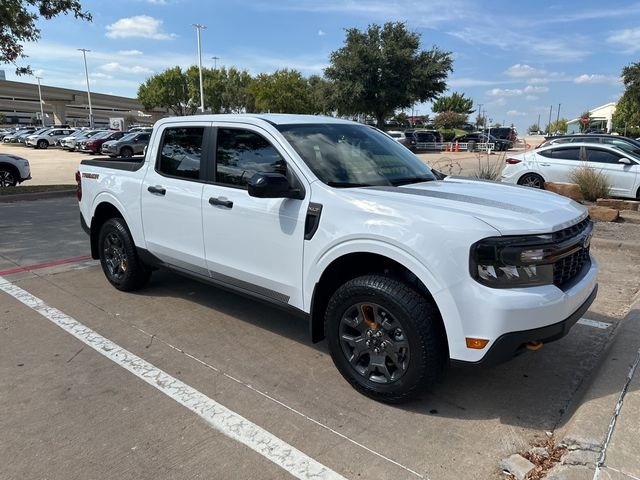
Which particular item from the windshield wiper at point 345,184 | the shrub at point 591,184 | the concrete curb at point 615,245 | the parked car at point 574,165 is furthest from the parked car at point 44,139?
the windshield wiper at point 345,184

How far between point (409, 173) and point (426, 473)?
2330 mm

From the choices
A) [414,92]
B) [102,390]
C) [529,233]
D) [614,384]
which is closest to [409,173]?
[529,233]

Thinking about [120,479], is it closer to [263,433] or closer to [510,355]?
[263,433]

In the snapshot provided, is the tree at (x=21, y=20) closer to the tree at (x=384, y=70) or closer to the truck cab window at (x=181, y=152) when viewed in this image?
the truck cab window at (x=181, y=152)

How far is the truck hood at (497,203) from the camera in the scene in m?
2.89

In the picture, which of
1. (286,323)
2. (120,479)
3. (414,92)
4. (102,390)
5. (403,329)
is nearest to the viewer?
(120,479)

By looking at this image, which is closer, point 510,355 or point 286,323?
point 510,355

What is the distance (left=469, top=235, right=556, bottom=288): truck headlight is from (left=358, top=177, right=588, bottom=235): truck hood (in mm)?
64

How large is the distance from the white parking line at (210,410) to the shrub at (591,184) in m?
9.77

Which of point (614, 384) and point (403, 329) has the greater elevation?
point (403, 329)

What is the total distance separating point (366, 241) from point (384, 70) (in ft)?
127

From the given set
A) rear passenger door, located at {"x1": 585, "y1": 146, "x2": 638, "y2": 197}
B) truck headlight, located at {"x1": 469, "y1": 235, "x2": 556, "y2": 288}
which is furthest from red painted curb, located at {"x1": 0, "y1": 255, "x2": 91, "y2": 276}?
rear passenger door, located at {"x1": 585, "y1": 146, "x2": 638, "y2": 197}

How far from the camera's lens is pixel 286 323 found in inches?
184

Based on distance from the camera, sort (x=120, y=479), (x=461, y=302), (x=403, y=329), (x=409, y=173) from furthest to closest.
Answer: (x=409, y=173) < (x=403, y=329) < (x=461, y=302) < (x=120, y=479)
